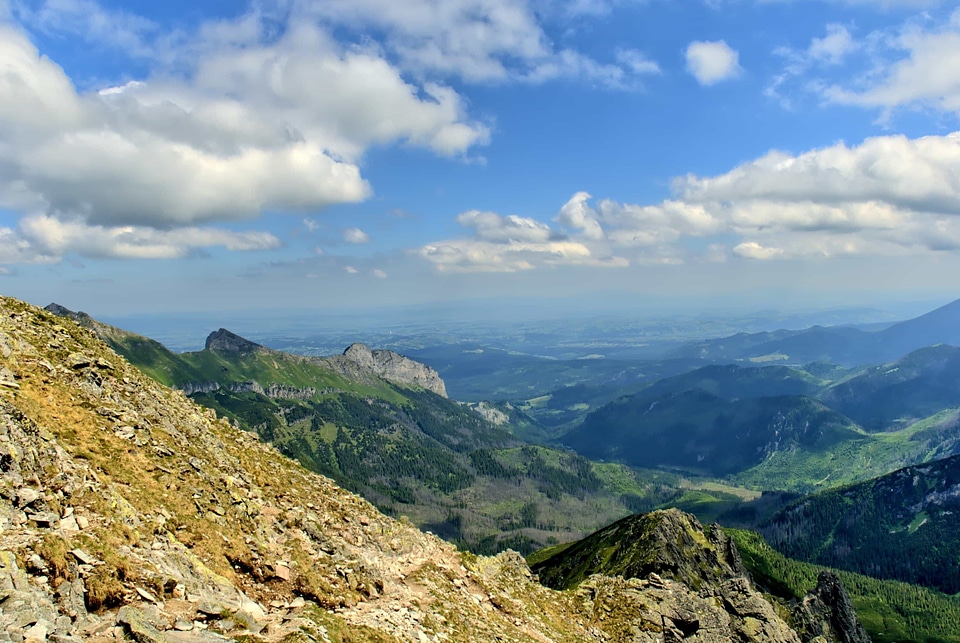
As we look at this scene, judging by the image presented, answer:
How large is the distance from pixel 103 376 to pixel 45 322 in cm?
848

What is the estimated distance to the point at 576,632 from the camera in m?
50.7

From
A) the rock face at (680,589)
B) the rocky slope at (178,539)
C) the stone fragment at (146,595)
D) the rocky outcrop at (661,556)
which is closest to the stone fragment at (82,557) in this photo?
the rocky slope at (178,539)

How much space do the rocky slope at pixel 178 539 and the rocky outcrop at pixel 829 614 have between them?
103348 mm

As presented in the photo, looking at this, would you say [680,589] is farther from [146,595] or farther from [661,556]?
[146,595]

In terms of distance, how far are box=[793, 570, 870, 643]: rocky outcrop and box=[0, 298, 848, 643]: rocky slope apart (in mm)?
103348

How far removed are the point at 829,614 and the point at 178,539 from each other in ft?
551

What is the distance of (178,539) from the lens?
2695 centimetres

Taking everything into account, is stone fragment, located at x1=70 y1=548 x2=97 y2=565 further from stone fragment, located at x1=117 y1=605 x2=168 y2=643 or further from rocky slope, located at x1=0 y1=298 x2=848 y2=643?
stone fragment, located at x1=117 y1=605 x2=168 y2=643

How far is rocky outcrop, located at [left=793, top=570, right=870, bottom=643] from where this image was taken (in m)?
123

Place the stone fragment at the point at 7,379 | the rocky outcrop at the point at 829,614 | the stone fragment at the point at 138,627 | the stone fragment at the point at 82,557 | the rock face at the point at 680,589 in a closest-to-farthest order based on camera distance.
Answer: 1. the stone fragment at the point at 138,627
2. the stone fragment at the point at 82,557
3. the stone fragment at the point at 7,379
4. the rock face at the point at 680,589
5. the rocky outcrop at the point at 829,614

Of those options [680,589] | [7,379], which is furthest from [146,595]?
[680,589]

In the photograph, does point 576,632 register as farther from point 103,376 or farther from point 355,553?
point 103,376

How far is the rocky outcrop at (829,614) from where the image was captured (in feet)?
405

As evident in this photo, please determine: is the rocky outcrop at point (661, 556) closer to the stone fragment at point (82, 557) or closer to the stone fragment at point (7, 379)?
the stone fragment at point (82, 557)
